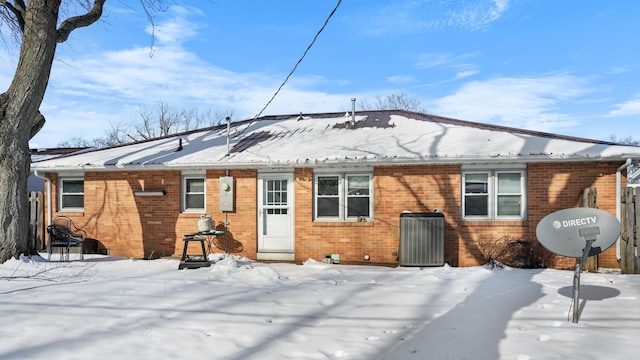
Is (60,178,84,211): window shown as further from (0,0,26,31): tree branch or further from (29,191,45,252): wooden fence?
(0,0,26,31): tree branch

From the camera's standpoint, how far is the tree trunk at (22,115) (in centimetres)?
926

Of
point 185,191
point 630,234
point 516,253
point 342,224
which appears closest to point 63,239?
point 185,191

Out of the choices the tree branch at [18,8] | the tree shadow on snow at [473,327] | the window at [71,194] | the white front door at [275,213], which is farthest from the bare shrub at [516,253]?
the tree branch at [18,8]

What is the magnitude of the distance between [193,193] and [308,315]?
23.2 feet

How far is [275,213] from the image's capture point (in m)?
11.3

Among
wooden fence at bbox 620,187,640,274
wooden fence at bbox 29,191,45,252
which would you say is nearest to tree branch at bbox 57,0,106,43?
wooden fence at bbox 29,191,45,252

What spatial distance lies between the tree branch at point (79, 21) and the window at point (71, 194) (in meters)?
4.26

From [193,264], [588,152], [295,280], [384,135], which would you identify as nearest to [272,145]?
[384,135]

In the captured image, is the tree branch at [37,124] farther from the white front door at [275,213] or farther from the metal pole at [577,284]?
the metal pole at [577,284]

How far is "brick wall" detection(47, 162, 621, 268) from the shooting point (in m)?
9.92

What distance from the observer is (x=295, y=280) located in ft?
27.5

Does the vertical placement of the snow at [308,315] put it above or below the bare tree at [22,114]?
below

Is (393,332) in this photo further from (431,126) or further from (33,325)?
(431,126)

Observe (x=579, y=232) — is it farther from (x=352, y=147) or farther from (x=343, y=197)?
(x=352, y=147)
